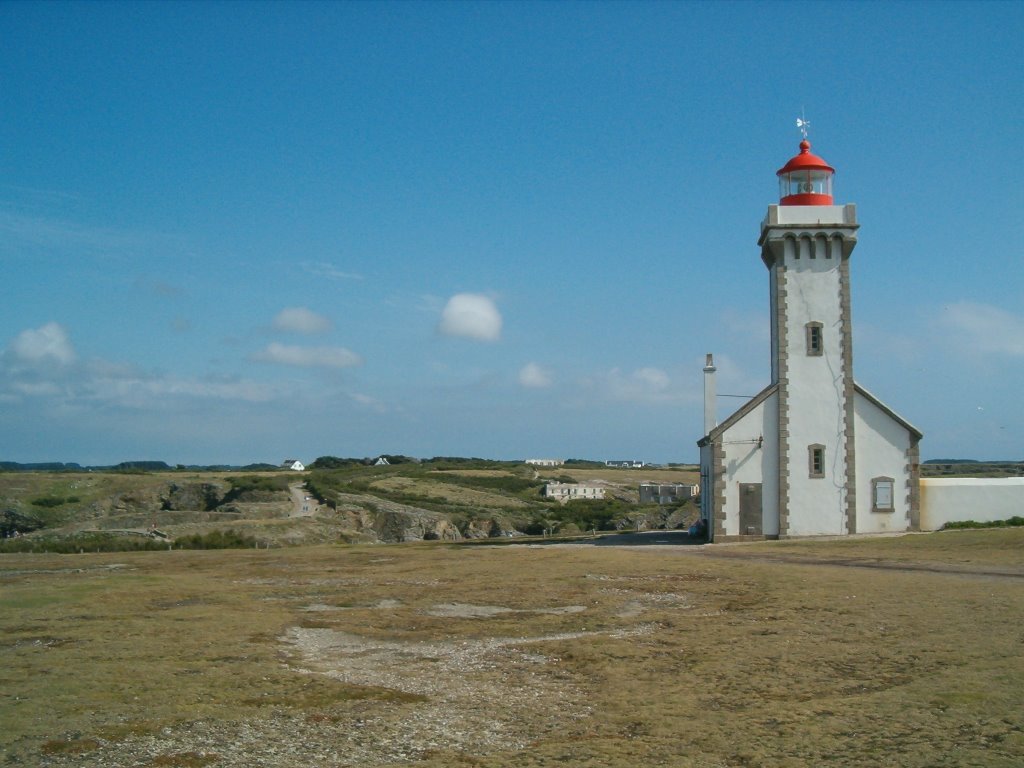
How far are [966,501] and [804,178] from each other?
12.3 metres

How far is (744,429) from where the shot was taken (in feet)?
98.6

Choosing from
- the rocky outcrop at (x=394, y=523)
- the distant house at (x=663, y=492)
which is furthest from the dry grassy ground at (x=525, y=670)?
the distant house at (x=663, y=492)

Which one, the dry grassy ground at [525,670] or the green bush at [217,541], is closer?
the dry grassy ground at [525,670]

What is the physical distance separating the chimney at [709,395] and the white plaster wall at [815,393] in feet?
13.6

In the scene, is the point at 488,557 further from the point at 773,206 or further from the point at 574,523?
the point at 574,523

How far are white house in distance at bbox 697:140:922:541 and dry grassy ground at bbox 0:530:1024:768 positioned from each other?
9178mm

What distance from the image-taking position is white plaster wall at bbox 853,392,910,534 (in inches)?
1166

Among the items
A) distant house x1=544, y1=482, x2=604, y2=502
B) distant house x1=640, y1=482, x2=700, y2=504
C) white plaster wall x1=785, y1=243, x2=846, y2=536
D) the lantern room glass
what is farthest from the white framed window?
distant house x1=640, y1=482, x2=700, y2=504

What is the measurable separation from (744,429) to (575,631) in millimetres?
17938

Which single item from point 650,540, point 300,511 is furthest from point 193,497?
point 650,540

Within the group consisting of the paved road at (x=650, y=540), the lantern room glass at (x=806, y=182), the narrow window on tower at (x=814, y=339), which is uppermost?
the lantern room glass at (x=806, y=182)

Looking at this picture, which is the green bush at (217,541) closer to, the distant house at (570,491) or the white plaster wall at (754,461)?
the white plaster wall at (754,461)

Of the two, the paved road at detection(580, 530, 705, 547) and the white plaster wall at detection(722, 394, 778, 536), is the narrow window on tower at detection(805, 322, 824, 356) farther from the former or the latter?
the paved road at detection(580, 530, 705, 547)

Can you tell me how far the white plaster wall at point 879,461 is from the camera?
29625 millimetres
